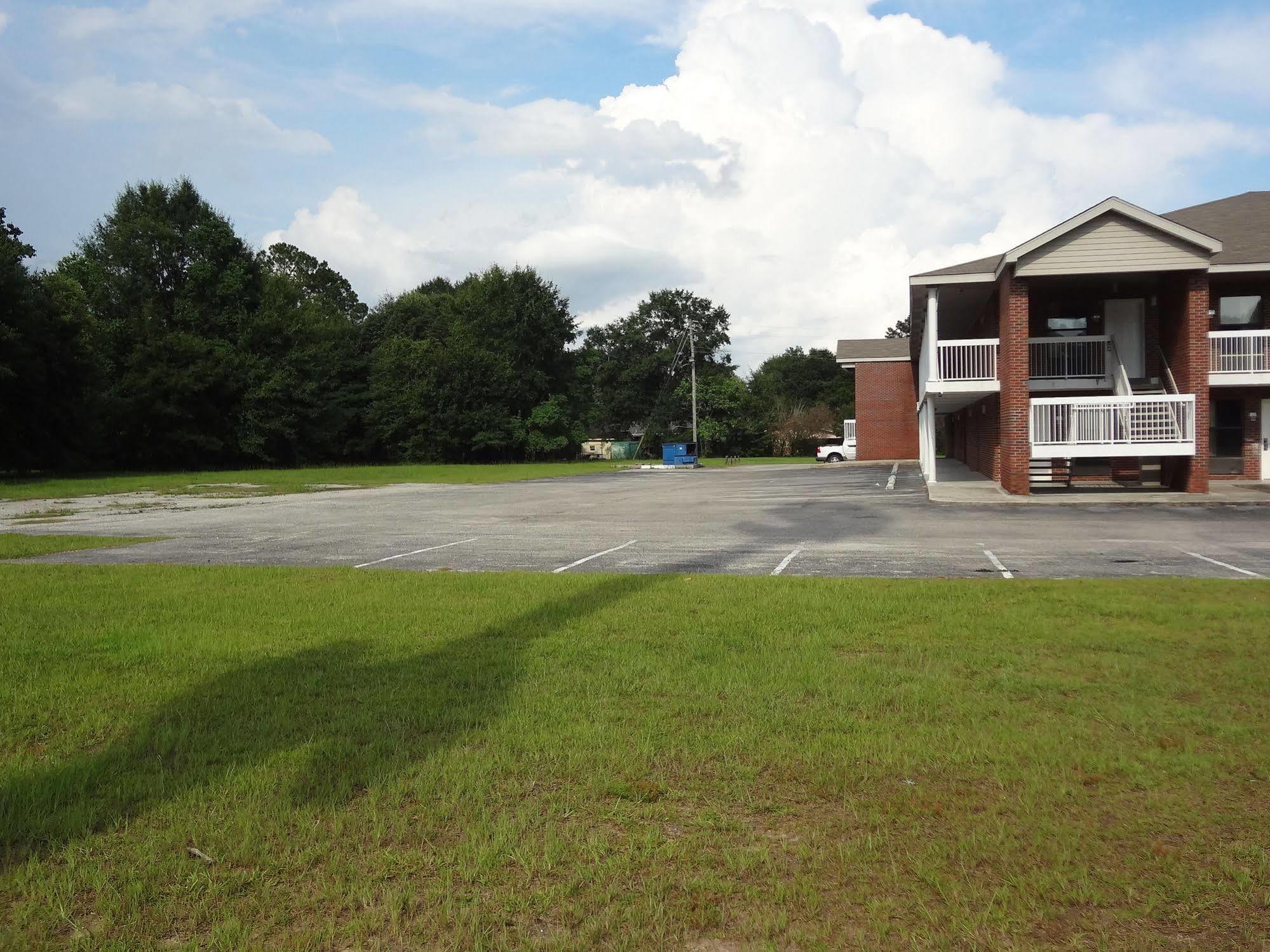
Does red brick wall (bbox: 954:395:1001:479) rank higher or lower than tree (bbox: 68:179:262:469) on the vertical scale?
lower

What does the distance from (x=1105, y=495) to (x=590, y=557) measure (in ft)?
47.7

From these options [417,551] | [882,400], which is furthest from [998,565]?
[882,400]

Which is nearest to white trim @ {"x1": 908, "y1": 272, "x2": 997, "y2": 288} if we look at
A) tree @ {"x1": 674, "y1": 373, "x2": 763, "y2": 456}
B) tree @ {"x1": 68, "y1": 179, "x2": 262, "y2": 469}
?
tree @ {"x1": 68, "y1": 179, "x2": 262, "y2": 469}

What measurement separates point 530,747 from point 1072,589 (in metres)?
6.52

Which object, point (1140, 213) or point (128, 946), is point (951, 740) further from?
point (1140, 213)

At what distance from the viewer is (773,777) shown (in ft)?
14.4

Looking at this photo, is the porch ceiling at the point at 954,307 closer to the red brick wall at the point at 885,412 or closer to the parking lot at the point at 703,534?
the parking lot at the point at 703,534

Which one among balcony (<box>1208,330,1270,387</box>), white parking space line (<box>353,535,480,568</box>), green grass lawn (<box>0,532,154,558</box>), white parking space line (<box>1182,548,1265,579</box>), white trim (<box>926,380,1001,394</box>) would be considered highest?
balcony (<box>1208,330,1270,387</box>)

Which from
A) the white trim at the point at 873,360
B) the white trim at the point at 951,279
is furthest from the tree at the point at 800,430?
the white trim at the point at 951,279

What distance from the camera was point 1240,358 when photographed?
2373 cm

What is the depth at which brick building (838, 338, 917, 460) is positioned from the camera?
51.0m

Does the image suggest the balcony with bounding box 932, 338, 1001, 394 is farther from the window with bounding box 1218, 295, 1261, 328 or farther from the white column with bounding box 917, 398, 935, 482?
the window with bounding box 1218, 295, 1261, 328

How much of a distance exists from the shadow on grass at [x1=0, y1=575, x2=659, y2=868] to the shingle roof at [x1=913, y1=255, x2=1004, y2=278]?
64.9ft

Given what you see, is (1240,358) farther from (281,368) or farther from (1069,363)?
(281,368)
